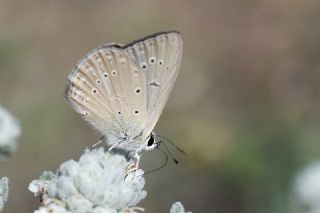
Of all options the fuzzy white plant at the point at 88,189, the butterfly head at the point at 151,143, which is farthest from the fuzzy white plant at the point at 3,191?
the butterfly head at the point at 151,143

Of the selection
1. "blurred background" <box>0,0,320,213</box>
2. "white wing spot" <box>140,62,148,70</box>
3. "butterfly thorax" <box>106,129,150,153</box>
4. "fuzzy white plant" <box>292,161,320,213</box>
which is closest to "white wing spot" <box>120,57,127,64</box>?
"white wing spot" <box>140,62,148,70</box>

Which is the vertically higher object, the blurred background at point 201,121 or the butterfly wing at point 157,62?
the blurred background at point 201,121

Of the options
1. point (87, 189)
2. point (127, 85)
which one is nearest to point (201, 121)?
point (127, 85)

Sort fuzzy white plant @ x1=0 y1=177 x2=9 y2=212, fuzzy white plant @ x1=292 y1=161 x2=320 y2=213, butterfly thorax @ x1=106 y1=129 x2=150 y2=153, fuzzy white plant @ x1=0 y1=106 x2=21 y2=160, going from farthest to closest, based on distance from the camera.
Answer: fuzzy white plant @ x1=292 y1=161 x2=320 y2=213 < fuzzy white plant @ x1=0 y1=106 x2=21 y2=160 < butterfly thorax @ x1=106 y1=129 x2=150 y2=153 < fuzzy white plant @ x1=0 y1=177 x2=9 y2=212

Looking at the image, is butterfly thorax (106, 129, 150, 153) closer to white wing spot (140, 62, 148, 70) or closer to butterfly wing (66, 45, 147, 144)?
butterfly wing (66, 45, 147, 144)

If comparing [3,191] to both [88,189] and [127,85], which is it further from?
[127,85]

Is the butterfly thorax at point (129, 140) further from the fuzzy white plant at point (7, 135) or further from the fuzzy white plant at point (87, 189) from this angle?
the fuzzy white plant at point (7, 135)
